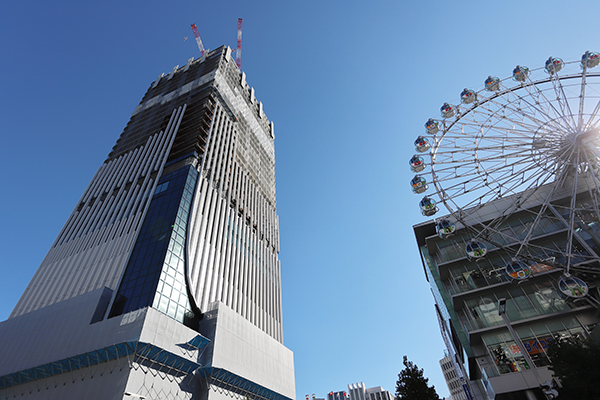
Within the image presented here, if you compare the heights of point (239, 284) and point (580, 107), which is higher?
point (239, 284)

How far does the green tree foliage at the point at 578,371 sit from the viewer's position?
17188 millimetres

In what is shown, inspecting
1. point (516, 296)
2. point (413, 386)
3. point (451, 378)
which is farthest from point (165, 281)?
point (451, 378)

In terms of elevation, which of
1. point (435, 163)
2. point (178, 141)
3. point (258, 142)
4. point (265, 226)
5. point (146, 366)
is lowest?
point (146, 366)

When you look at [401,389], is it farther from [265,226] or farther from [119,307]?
[265,226]

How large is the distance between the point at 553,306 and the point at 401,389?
1420cm

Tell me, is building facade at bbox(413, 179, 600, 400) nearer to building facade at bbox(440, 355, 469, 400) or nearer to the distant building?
building facade at bbox(440, 355, 469, 400)

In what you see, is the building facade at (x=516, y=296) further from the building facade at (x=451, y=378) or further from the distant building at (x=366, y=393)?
the distant building at (x=366, y=393)

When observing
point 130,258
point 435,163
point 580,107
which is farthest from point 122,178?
point 580,107

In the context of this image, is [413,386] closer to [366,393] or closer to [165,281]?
[165,281]

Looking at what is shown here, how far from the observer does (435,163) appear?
2831 centimetres

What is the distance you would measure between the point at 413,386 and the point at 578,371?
434 inches

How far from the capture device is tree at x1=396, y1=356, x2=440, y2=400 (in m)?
24.6

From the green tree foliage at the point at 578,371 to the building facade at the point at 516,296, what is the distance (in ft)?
9.06

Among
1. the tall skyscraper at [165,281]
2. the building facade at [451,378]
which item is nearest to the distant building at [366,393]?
the building facade at [451,378]
